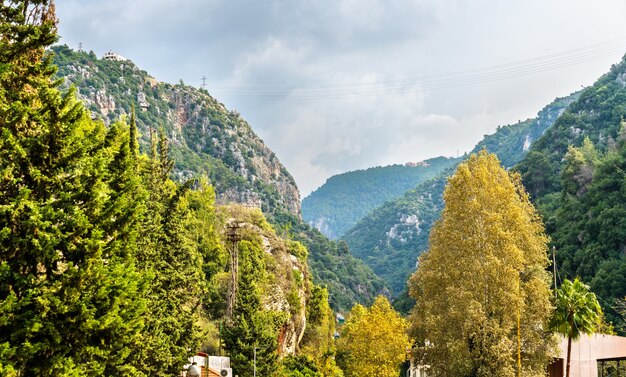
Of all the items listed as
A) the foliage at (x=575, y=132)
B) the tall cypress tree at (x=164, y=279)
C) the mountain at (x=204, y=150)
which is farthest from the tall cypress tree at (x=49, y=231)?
the mountain at (x=204, y=150)

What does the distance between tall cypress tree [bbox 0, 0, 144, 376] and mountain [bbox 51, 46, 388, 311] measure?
132306 millimetres

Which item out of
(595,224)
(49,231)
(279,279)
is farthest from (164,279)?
(595,224)

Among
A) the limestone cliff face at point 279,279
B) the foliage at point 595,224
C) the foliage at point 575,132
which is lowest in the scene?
the limestone cliff face at point 279,279

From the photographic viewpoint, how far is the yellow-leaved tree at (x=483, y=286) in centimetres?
3253

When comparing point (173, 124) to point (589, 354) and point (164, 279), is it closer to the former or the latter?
point (589, 354)

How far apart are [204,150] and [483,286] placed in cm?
16292

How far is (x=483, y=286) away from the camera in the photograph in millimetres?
34031

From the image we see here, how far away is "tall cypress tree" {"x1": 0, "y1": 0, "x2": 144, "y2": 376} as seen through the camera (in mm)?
14656

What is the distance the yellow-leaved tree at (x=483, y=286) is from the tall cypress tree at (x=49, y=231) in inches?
796

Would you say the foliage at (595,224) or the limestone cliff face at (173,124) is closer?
the foliage at (595,224)

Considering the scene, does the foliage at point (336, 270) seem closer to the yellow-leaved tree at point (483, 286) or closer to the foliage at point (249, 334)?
the foliage at point (249, 334)

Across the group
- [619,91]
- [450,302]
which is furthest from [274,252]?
[619,91]

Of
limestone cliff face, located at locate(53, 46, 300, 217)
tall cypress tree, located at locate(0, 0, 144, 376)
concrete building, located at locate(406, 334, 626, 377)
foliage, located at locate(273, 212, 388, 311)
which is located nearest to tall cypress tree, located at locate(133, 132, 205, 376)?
tall cypress tree, located at locate(0, 0, 144, 376)

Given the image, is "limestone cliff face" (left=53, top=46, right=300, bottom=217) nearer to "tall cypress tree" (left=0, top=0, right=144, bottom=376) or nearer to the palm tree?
the palm tree
